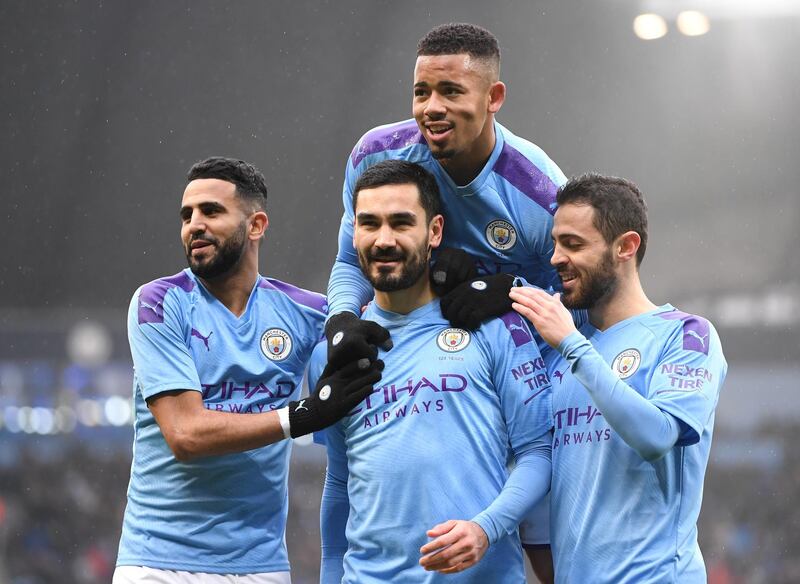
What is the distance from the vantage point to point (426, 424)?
1731 mm

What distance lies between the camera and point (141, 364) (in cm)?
200

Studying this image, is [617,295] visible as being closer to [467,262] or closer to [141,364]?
[467,262]

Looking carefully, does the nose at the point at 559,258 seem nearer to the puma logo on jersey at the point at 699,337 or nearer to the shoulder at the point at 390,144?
the puma logo on jersey at the point at 699,337

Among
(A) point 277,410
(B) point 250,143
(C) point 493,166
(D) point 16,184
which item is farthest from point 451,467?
(D) point 16,184

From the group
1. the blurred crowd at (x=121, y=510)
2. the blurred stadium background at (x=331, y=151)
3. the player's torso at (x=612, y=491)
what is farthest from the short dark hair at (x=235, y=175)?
the blurred crowd at (x=121, y=510)

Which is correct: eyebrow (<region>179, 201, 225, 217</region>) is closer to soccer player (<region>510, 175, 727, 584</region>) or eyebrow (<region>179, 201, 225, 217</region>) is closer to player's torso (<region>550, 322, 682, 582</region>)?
soccer player (<region>510, 175, 727, 584</region>)

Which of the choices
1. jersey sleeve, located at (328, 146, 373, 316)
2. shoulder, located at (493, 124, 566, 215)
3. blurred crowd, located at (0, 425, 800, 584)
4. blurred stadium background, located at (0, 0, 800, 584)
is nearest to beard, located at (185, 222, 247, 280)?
jersey sleeve, located at (328, 146, 373, 316)

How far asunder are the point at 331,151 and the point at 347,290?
4.66 meters

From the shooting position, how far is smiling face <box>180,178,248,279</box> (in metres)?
2.04

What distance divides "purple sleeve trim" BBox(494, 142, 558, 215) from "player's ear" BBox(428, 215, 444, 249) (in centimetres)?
18

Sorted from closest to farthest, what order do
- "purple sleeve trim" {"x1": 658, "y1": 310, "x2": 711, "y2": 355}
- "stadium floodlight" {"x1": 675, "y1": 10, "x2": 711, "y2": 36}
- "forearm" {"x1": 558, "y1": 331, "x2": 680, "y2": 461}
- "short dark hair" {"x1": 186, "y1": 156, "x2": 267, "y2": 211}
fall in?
1. "forearm" {"x1": 558, "y1": 331, "x2": 680, "y2": 461}
2. "purple sleeve trim" {"x1": 658, "y1": 310, "x2": 711, "y2": 355}
3. "short dark hair" {"x1": 186, "y1": 156, "x2": 267, "y2": 211}
4. "stadium floodlight" {"x1": 675, "y1": 10, "x2": 711, "y2": 36}

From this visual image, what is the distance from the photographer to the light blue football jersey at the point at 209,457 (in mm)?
1973

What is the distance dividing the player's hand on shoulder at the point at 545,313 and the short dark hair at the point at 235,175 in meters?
0.64

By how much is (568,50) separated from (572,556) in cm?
514
